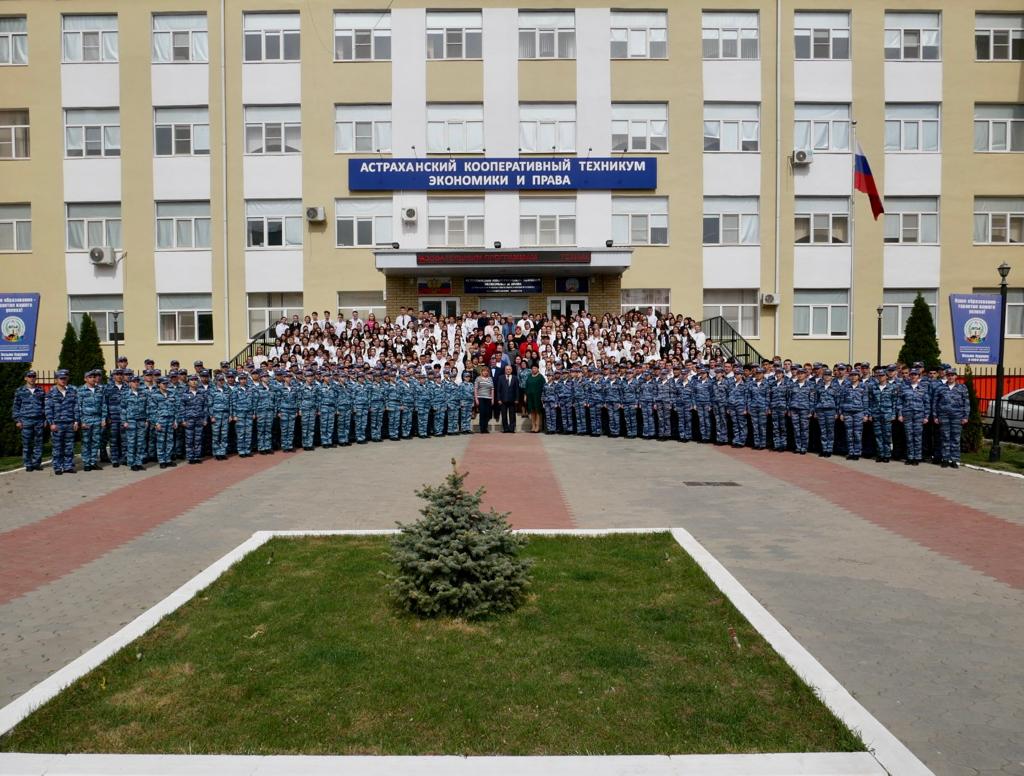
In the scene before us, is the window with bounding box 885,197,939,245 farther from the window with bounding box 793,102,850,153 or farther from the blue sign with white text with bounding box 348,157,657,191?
the blue sign with white text with bounding box 348,157,657,191

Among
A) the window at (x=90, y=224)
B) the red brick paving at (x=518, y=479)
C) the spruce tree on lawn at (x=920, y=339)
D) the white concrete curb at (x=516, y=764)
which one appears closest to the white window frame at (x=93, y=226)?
the window at (x=90, y=224)

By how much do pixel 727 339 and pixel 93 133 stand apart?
24242 millimetres

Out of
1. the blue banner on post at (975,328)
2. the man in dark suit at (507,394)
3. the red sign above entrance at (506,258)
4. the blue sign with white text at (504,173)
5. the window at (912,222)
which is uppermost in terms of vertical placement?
the blue sign with white text at (504,173)

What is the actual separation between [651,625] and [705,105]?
27.6m

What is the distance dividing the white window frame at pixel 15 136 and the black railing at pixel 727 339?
84.3ft

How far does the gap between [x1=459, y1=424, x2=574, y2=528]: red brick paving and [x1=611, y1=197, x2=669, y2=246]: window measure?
39.9 ft

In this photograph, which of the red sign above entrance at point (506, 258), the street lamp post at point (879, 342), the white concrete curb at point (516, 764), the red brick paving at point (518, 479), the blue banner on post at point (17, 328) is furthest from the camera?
the street lamp post at point (879, 342)

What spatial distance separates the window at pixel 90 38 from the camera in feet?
98.7

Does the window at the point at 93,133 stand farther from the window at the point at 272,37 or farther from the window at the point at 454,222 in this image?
the window at the point at 454,222

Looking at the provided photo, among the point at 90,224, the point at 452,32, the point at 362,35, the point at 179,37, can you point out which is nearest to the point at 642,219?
the point at 452,32

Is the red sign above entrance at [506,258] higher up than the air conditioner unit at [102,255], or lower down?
lower down

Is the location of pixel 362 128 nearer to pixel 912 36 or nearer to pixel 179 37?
pixel 179 37

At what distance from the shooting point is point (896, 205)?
30.4m

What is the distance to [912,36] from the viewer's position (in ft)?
98.9
